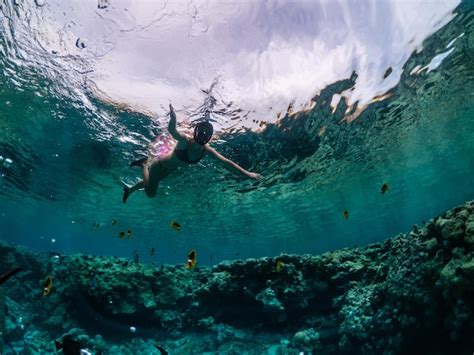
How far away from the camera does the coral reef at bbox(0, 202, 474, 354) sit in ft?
22.6

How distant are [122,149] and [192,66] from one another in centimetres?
895

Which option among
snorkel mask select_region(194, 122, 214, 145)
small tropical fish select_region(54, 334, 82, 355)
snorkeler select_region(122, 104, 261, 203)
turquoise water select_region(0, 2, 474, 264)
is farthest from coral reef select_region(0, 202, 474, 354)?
turquoise water select_region(0, 2, 474, 264)

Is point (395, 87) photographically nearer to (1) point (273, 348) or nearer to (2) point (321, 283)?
(2) point (321, 283)

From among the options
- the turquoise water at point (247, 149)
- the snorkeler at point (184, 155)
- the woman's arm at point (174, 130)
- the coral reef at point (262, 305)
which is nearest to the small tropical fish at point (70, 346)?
the snorkeler at point (184, 155)

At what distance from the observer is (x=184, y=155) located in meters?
8.42

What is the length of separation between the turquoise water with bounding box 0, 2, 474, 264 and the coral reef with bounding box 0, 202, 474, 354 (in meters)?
7.14

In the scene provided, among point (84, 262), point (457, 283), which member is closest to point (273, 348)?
point (457, 283)

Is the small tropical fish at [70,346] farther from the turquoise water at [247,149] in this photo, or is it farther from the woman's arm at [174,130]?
the turquoise water at [247,149]

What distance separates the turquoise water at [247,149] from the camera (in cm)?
1368

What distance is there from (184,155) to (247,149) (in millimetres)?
10092

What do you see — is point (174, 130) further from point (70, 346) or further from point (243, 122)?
point (243, 122)

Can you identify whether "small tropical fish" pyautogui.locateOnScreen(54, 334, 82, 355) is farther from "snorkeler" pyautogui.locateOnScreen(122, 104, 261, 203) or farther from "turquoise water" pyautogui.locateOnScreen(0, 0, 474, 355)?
"turquoise water" pyautogui.locateOnScreen(0, 0, 474, 355)

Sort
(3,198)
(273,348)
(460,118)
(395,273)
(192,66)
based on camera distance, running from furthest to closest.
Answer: (3,198) → (460,118) → (192,66) → (273,348) → (395,273)

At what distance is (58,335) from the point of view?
11.7 meters
